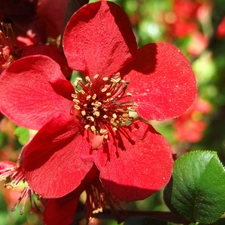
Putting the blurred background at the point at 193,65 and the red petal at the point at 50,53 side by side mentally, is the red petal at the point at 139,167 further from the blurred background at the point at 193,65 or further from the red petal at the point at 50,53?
the blurred background at the point at 193,65

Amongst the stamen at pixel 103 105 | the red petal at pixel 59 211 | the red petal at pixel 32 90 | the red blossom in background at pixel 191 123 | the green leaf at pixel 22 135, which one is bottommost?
the red blossom in background at pixel 191 123

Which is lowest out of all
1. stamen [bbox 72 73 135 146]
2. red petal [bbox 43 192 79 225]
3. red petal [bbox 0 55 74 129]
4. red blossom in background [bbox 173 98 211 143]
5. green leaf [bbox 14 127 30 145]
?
red blossom in background [bbox 173 98 211 143]

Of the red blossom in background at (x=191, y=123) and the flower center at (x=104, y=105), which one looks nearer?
the flower center at (x=104, y=105)

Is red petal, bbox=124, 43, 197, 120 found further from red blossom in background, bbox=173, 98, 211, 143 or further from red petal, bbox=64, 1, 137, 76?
red blossom in background, bbox=173, 98, 211, 143

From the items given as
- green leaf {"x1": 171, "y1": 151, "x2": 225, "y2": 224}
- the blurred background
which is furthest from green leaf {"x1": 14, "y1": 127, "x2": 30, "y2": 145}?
the blurred background

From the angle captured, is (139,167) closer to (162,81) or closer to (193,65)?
(162,81)

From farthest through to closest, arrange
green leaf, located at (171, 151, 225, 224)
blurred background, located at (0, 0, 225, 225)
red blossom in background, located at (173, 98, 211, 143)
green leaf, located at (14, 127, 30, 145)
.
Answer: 1. red blossom in background, located at (173, 98, 211, 143)
2. blurred background, located at (0, 0, 225, 225)
3. green leaf, located at (14, 127, 30, 145)
4. green leaf, located at (171, 151, 225, 224)

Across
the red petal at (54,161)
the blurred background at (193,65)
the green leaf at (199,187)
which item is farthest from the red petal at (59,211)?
the blurred background at (193,65)
